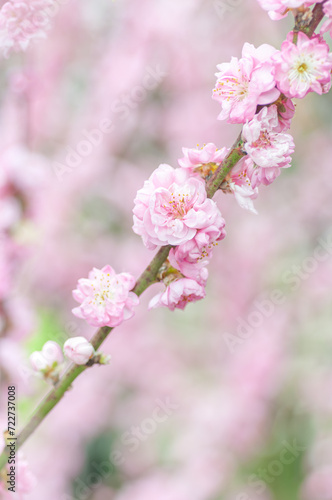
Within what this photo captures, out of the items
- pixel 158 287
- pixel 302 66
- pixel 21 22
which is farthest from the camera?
pixel 158 287

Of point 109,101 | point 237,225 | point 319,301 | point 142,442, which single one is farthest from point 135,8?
point 142,442

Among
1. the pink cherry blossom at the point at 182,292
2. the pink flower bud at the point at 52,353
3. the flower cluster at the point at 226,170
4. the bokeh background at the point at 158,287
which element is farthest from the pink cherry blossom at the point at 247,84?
the bokeh background at the point at 158,287

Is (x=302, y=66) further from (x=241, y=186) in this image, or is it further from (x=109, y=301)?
(x=109, y=301)

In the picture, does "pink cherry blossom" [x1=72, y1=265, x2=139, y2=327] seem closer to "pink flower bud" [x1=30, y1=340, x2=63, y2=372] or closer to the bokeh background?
"pink flower bud" [x1=30, y1=340, x2=63, y2=372]

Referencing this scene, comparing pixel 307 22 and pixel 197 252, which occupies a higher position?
pixel 307 22

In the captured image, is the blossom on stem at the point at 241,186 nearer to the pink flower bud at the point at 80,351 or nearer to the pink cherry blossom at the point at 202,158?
the pink cherry blossom at the point at 202,158

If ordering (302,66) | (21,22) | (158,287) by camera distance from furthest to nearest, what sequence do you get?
1. (158,287)
2. (21,22)
3. (302,66)

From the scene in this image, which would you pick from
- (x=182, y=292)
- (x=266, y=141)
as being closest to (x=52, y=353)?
(x=182, y=292)
